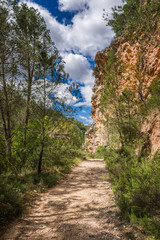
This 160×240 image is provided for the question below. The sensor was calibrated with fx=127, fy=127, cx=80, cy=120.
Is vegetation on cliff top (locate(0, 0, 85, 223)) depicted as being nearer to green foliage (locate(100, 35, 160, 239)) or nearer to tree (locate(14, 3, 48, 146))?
tree (locate(14, 3, 48, 146))

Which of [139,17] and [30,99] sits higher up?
[139,17]

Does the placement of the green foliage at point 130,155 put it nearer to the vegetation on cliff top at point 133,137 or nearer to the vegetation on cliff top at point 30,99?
the vegetation on cliff top at point 133,137

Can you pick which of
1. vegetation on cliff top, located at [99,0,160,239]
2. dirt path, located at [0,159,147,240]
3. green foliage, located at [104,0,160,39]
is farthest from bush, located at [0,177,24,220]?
green foliage, located at [104,0,160,39]

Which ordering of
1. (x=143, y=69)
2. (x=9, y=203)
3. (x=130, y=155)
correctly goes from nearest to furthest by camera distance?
(x=9, y=203) → (x=130, y=155) → (x=143, y=69)

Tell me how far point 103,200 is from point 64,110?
456 centimetres

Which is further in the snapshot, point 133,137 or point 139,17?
point 133,137

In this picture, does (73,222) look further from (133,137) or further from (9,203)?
(133,137)

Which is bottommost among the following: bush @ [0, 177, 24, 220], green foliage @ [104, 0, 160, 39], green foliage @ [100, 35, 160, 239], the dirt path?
the dirt path

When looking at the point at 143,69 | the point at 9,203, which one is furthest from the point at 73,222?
the point at 143,69

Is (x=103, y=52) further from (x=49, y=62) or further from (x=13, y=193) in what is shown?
(x=13, y=193)

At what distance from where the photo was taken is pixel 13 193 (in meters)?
3.44

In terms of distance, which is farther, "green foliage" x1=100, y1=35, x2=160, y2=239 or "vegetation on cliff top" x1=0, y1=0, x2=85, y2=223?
"vegetation on cliff top" x1=0, y1=0, x2=85, y2=223

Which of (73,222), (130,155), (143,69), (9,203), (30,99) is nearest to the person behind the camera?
(73,222)

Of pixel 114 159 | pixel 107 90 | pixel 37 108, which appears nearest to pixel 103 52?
pixel 107 90
